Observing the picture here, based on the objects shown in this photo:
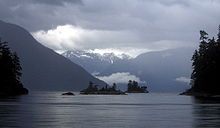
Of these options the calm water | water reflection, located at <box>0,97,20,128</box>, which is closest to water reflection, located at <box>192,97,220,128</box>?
the calm water

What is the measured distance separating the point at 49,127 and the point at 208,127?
1523cm

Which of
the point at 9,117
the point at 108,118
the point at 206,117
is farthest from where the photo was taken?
the point at 206,117

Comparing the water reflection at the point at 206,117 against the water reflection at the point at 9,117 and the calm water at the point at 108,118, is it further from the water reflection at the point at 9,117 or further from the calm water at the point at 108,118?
the water reflection at the point at 9,117

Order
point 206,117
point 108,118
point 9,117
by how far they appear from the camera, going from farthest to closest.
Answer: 1. point 206,117
2. point 108,118
3. point 9,117

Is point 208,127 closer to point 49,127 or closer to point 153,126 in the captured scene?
point 153,126

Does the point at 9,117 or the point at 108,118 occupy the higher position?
the point at 9,117

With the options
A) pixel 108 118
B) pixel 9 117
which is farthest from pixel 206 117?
pixel 9 117

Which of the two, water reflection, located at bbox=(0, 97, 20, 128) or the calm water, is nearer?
water reflection, located at bbox=(0, 97, 20, 128)

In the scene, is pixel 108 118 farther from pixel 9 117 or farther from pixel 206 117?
pixel 206 117

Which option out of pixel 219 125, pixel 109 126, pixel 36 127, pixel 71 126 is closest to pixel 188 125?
pixel 219 125

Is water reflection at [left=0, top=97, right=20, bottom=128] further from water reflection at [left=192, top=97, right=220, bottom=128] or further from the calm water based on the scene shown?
water reflection at [left=192, top=97, right=220, bottom=128]

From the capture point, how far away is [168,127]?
52.9m

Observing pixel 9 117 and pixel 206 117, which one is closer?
pixel 9 117

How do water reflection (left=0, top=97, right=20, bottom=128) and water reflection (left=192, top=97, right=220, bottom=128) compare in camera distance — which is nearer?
water reflection (left=0, top=97, right=20, bottom=128)
